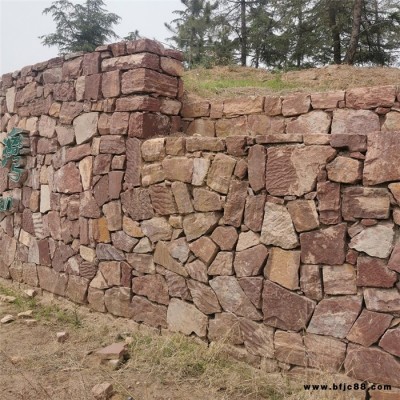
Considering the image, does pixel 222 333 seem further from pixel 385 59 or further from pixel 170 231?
pixel 385 59

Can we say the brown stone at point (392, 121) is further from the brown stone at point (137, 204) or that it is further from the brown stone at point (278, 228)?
the brown stone at point (137, 204)

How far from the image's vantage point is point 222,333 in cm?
376

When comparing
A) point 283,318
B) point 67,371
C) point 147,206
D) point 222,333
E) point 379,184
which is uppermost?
point 379,184

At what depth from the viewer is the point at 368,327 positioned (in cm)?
298

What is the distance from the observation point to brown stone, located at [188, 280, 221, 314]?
381 cm

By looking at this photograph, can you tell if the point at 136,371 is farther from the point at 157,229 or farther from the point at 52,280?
the point at 52,280

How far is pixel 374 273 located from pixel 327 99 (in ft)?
8.47

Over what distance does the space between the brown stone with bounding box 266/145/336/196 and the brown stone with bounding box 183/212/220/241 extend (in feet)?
2.05

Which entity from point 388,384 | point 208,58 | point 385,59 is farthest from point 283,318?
point 208,58

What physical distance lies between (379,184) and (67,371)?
2.93 m

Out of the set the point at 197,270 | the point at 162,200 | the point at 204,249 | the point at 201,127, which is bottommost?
the point at 197,270

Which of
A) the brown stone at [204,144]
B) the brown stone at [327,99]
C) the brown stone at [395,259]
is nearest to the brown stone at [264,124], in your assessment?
the brown stone at [327,99]

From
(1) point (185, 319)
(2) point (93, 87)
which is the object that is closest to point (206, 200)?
(1) point (185, 319)

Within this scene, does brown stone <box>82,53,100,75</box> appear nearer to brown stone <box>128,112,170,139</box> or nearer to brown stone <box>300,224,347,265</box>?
brown stone <box>128,112,170,139</box>
